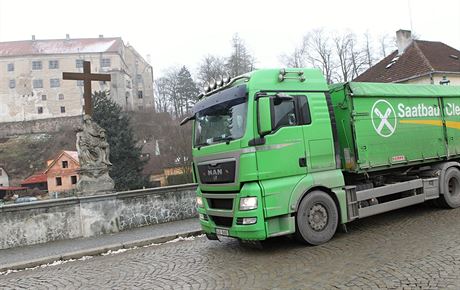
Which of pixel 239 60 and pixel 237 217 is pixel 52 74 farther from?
pixel 237 217

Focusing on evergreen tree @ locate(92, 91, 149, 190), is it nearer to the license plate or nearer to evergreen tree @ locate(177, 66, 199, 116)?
the license plate

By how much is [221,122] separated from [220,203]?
150 cm

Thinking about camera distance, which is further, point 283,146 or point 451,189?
point 451,189

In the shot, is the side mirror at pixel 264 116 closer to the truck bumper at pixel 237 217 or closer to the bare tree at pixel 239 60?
the truck bumper at pixel 237 217

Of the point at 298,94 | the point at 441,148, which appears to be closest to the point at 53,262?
the point at 298,94

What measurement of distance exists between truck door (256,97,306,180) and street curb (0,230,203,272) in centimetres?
373

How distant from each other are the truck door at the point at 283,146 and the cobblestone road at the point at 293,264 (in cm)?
145

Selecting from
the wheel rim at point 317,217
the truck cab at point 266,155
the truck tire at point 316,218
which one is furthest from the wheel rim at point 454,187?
the wheel rim at point 317,217

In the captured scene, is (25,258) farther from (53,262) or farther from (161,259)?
(161,259)

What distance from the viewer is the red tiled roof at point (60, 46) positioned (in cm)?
8594

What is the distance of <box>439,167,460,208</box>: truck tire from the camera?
9617mm

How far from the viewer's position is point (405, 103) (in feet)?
29.9

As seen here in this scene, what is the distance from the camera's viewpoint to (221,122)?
292 inches

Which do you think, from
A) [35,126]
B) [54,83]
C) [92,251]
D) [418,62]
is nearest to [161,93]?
[54,83]
